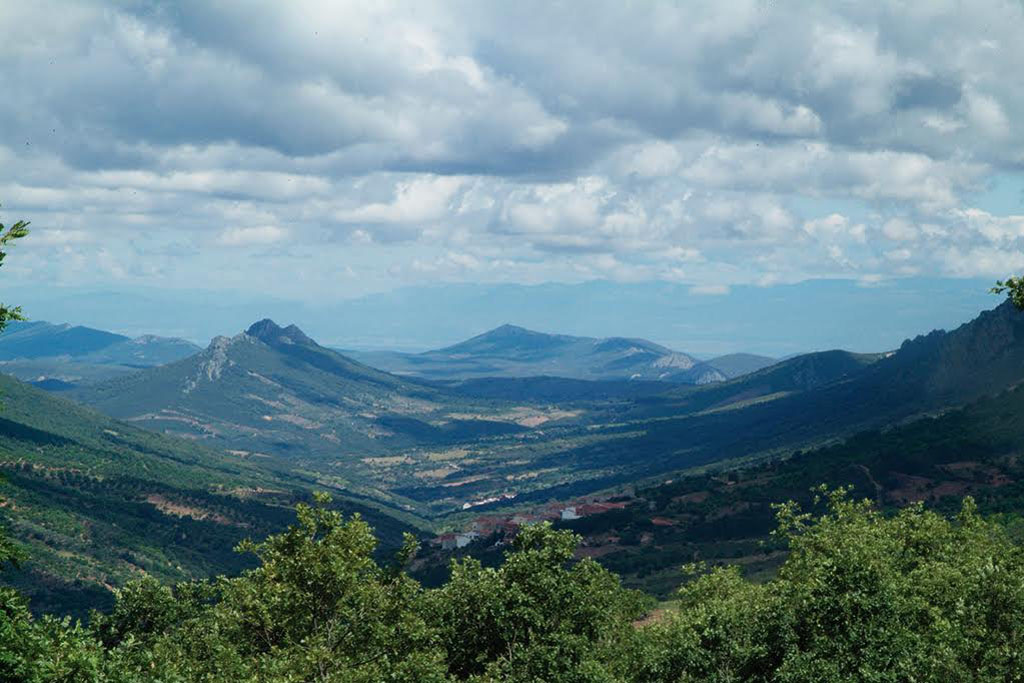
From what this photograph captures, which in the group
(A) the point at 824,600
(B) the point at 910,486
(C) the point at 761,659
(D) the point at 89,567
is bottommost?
(D) the point at 89,567

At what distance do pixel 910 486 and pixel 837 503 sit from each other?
134m

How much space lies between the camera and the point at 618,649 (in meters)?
50.1

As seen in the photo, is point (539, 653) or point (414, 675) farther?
point (539, 653)

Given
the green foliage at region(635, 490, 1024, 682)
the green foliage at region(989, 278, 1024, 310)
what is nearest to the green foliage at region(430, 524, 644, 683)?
the green foliage at region(635, 490, 1024, 682)

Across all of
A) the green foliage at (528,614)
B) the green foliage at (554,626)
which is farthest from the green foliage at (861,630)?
the green foliage at (528,614)

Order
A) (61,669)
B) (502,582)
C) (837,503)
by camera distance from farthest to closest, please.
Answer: (837,503) → (502,582) → (61,669)

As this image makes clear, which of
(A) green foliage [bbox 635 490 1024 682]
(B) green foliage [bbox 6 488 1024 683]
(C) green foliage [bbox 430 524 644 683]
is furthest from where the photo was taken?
(C) green foliage [bbox 430 524 644 683]

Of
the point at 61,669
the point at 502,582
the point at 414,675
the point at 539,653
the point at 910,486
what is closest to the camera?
the point at 61,669

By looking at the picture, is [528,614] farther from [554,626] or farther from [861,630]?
[861,630]

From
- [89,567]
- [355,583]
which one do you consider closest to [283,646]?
[355,583]

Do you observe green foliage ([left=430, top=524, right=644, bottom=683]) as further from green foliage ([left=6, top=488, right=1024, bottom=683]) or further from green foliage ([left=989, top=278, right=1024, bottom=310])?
green foliage ([left=989, top=278, right=1024, bottom=310])

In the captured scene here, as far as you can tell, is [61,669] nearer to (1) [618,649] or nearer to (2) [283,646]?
(2) [283,646]

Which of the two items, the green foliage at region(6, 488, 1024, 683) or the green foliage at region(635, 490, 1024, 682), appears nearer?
the green foliage at region(635, 490, 1024, 682)

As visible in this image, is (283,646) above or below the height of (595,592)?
below
